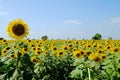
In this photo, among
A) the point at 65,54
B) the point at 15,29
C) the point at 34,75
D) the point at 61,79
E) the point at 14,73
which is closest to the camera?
the point at 14,73

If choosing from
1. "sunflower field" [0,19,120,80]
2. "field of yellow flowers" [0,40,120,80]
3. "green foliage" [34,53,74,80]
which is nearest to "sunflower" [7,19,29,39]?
"sunflower field" [0,19,120,80]

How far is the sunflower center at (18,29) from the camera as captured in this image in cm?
679

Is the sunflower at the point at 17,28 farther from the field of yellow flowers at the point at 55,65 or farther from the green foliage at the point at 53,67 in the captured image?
the green foliage at the point at 53,67

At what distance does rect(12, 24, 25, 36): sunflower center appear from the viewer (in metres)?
6.79

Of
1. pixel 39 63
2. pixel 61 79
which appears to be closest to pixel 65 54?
pixel 61 79

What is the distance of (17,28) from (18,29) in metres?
0.03

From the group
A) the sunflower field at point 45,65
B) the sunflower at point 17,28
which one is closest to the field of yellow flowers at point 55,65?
the sunflower field at point 45,65

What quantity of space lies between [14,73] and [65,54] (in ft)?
11.4

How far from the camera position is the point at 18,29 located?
6879 mm

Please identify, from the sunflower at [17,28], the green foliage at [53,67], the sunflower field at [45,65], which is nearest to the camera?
the sunflower field at [45,65]

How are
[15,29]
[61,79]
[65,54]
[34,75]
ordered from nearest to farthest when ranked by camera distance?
1. [15,29]
2. [34,75]
3. [61,79]
4. [65,54]

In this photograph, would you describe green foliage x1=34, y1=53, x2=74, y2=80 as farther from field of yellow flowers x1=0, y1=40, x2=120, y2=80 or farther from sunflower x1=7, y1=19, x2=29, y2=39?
sunflower x1=7, y1=19, x2=29, y2=39

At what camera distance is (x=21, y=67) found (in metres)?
6.46

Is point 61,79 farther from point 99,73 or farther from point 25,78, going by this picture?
point 99,73
